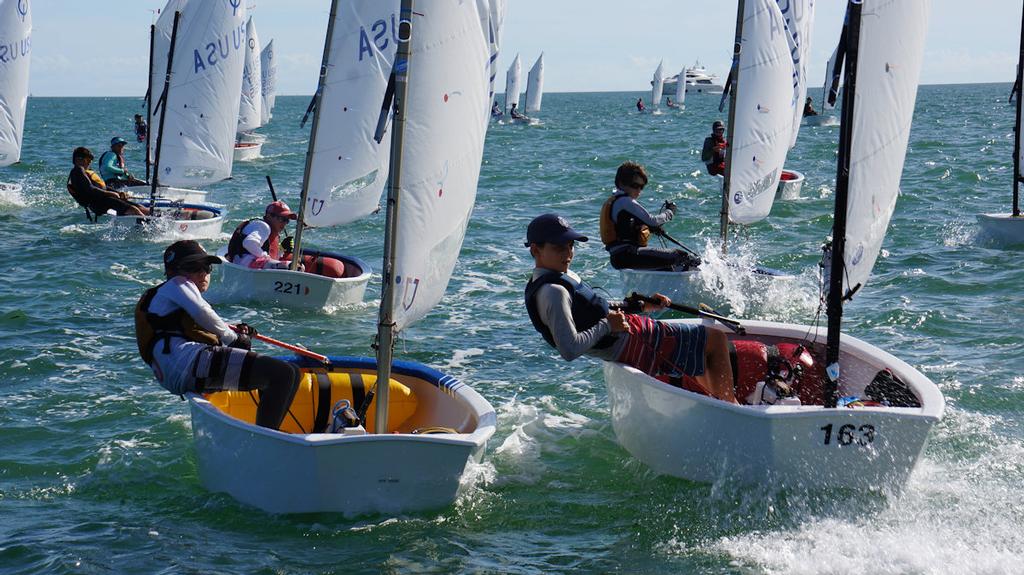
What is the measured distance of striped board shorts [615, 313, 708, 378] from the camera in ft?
21.0

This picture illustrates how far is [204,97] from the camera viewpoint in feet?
53.0

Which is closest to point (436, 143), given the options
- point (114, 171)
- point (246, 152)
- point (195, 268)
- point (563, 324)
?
point (563, 324)

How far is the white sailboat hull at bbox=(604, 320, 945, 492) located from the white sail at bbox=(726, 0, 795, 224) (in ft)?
21.5

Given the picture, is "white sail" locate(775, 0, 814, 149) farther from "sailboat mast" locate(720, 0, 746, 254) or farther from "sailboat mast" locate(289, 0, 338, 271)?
"sailboat mast" locate(289, 0, 338, 271)

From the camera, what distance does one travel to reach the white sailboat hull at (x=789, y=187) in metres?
20.2

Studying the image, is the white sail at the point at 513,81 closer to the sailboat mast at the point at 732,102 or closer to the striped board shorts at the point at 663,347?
the sailboat mast at the point at 732,102

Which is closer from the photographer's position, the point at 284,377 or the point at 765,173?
the point at 284,377

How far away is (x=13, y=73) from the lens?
19.5 meters

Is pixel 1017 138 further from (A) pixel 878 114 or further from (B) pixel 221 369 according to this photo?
(B) pixel 221 369

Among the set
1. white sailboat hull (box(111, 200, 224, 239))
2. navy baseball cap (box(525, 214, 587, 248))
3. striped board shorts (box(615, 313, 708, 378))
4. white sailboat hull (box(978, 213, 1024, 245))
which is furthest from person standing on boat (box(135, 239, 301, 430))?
white sailboat hull (box(978, 213, 1024, 245))

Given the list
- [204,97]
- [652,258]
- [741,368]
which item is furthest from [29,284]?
[741,368]

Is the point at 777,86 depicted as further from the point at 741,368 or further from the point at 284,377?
the point at 284,377

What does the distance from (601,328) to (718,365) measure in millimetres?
873

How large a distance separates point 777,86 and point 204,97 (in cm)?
801
